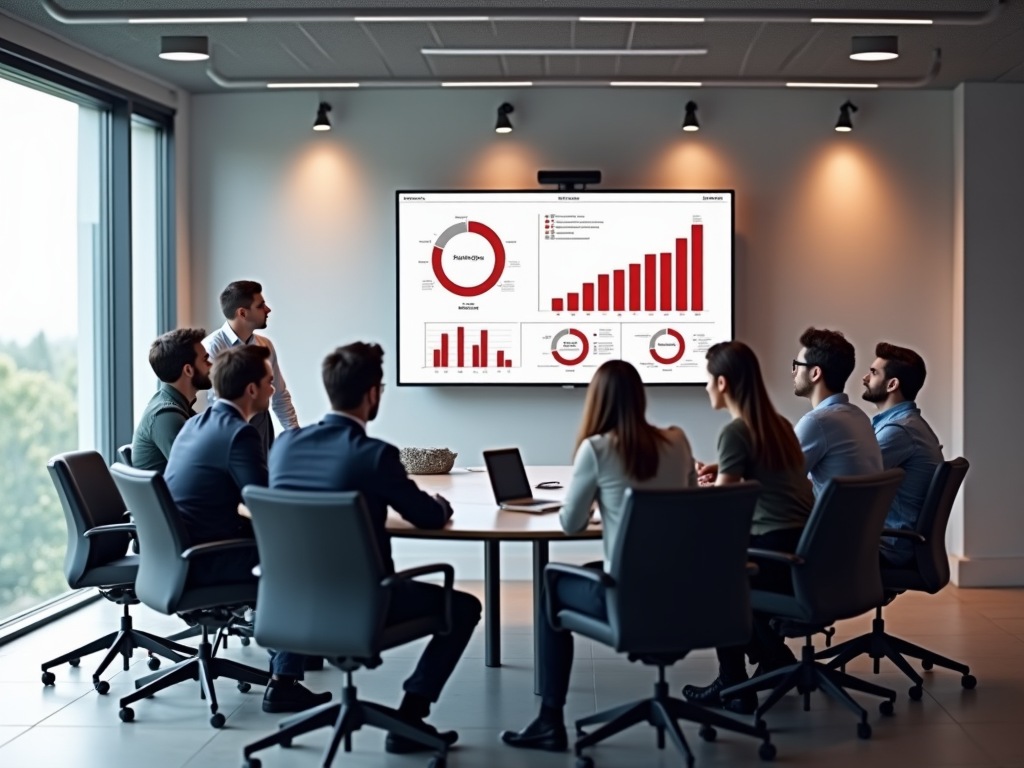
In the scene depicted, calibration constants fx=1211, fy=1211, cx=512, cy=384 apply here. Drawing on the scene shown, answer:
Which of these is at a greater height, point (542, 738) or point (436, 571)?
point (436, 571)

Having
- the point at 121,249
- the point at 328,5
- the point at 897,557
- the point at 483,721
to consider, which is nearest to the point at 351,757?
the point at 483,721

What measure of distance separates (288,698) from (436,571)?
1.22 meters

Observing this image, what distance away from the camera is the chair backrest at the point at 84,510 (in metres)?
4.70

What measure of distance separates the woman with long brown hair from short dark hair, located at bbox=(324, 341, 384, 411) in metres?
0.72

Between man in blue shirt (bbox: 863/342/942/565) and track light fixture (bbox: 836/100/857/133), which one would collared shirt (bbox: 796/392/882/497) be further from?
track light fixture (bbox: 836/100/857/133)

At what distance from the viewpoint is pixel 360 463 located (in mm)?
3764

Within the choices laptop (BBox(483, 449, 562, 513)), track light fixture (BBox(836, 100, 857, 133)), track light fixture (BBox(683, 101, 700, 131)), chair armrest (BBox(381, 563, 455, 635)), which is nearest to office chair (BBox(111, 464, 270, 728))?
chair armrest (BBox(381, 563, 455, 635))

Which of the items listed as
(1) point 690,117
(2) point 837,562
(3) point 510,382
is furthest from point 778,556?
(1) point 690,117

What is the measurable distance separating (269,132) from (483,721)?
4.20m

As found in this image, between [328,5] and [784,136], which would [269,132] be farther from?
[784,136]

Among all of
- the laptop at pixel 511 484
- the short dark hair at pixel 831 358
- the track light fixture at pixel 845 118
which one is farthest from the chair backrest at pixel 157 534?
the track light fixture at pixel 845 118

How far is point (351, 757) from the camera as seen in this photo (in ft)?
13.4

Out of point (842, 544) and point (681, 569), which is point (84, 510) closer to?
point (681, 569)

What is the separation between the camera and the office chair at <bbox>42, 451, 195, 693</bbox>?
4.71m
